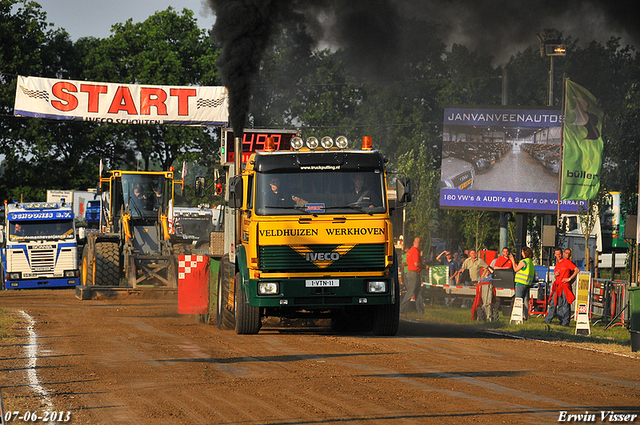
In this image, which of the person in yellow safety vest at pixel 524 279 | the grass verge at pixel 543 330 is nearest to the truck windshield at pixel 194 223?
the grass verge at pixel 543 330

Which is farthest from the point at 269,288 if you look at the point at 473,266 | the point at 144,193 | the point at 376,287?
the point at 144,193

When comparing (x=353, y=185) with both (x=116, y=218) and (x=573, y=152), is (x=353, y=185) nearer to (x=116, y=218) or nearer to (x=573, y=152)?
(x=573, y=152)

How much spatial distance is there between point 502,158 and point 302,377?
77.2 ft

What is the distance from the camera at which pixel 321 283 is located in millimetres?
13758

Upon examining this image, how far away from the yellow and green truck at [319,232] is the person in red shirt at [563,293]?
19.4 ft

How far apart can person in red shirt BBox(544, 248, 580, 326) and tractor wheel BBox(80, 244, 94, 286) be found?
47.1 feet

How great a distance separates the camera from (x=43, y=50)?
163 feet

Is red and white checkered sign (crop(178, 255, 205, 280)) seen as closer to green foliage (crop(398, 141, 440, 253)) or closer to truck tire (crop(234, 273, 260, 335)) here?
truck tire (crop(234, 273, 260, 335))

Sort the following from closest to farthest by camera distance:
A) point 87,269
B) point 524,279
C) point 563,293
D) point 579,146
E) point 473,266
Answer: point 563,293 < point 524,279 < point 579,146 < point 473,266 < point 87,269

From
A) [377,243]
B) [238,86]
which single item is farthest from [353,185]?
[238,86]

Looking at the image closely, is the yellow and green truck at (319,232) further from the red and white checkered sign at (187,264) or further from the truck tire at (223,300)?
the red and white checkered sign at (187,264)

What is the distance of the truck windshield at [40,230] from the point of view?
103 feet

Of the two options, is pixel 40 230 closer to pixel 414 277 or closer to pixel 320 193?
pixel 414 277

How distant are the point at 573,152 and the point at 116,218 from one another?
13.9m
